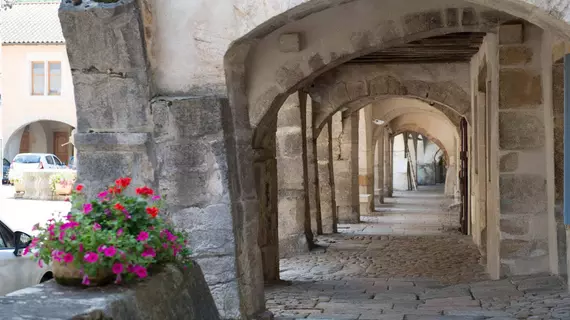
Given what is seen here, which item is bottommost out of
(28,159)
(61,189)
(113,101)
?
(61,189)

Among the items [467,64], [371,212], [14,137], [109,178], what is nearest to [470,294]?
[109,178]

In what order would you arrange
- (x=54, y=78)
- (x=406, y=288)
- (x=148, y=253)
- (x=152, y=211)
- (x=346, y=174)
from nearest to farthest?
(x=148, y=253) → (x=152, y=211) → (x=406, y=288) → (x=346, y=174) → (x=54, y=78)

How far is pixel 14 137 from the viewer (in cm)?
3222

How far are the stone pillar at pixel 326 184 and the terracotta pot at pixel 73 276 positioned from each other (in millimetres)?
10892

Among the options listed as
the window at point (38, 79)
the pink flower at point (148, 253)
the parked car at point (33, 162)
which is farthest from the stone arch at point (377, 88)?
the window at point (38, 79)

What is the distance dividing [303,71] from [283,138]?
407cm

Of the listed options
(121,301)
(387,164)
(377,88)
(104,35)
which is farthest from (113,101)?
(387,164)

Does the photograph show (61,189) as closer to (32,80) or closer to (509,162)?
(32,80)

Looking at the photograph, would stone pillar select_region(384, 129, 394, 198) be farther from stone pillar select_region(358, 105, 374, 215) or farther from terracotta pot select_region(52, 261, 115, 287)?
terracotta pot select_region(52, 261, 115, 287)

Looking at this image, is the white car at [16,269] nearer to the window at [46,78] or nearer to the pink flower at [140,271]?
the pink flower at [140,271]

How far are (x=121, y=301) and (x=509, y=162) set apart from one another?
5.37 m

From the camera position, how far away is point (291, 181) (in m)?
11.0

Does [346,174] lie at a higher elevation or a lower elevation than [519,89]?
lower

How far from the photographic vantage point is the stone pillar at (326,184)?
1378 centimetres
